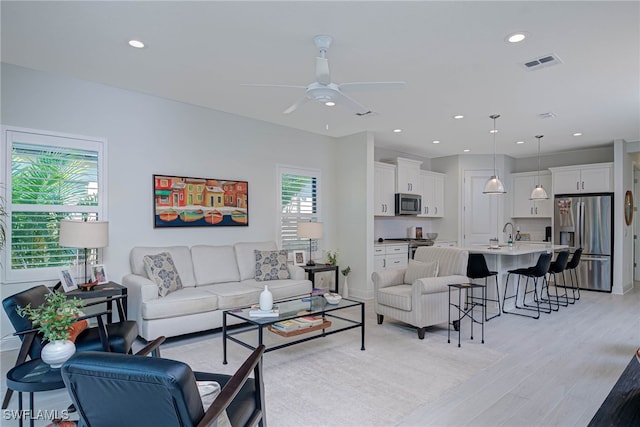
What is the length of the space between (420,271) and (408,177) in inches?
126

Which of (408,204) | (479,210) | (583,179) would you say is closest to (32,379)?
(408,204)

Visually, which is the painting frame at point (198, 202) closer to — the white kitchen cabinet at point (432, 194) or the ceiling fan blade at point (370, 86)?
the ceiling fan blade at point (370, 86)

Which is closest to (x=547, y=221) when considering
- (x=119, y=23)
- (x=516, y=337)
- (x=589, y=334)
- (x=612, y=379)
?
(x=589, y=334)

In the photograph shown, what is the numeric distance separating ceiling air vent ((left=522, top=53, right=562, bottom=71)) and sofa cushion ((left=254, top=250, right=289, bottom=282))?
3.60 metres

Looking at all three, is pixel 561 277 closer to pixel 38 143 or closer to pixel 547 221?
pixel 547 221

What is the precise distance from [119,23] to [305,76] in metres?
1.67

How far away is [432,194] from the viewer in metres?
8.03

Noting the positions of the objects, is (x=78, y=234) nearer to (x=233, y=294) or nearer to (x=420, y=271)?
(x=233, y=294)

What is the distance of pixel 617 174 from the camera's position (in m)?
6.64

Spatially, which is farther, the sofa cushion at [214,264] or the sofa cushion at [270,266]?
the sofa cushion at [270,266]

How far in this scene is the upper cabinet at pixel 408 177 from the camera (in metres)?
7.12

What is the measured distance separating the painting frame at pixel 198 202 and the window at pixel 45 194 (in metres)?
0.65

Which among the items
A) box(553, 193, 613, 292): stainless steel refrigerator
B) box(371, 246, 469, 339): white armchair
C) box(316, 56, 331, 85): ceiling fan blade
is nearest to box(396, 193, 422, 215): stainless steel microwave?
box(371, 246, 469, 339): white armchair

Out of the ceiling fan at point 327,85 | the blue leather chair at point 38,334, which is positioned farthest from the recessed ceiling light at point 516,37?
the blue leather chair at point 38,334
